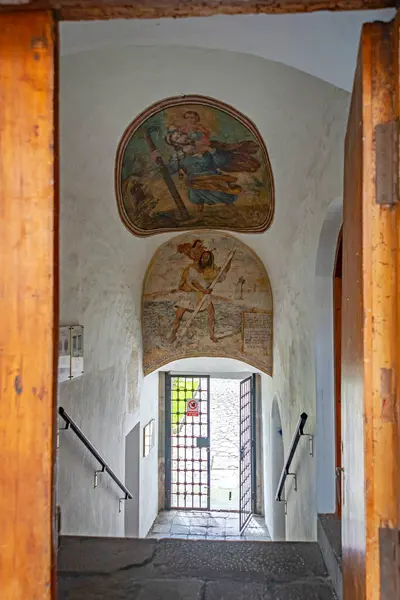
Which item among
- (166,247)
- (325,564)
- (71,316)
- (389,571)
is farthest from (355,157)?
(166,247)

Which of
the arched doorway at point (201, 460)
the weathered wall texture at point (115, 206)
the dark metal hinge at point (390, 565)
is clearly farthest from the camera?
the arched doorway at point (201, 460)

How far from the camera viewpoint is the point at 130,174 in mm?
5812

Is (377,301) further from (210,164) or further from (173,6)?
(210,164)

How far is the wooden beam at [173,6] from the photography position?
1341 millimetres

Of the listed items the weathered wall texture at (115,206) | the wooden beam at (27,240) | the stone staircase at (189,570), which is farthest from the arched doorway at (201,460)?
the wooden beam at (27,240)

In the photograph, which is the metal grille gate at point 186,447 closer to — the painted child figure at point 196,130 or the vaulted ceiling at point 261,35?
the painted child figure at point 196,130

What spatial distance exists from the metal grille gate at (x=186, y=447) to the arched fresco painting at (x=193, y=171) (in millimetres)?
5105

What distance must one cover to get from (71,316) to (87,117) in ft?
6.01

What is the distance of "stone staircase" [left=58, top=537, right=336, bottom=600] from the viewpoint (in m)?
2.92

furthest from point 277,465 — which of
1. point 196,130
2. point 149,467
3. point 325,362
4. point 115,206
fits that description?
point 196,130

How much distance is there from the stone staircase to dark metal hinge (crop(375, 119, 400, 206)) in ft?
8.11

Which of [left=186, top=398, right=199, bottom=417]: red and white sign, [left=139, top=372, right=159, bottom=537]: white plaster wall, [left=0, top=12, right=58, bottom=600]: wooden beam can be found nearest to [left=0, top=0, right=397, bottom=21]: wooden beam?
[left=0, top=12, right=58, bottom=600]: wooden beam

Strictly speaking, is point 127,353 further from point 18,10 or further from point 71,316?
point 18,10

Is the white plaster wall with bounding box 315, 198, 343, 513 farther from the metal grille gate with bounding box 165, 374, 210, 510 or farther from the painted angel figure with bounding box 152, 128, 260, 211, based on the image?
the metal grille gate with bounding box 165, 374, 210, 510
